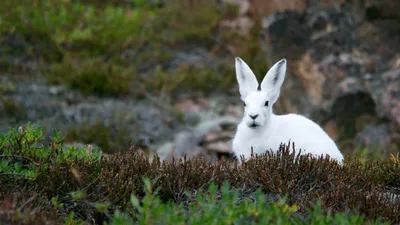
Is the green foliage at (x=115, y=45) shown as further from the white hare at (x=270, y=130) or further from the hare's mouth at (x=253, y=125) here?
the hare's mouth at (x=253, y=125)

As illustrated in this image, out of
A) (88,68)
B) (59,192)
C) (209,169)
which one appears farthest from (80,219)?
(88,68)

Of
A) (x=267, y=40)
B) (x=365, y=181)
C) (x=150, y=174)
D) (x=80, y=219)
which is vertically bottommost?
(x=80, y=219)

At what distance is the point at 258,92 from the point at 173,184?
123cm

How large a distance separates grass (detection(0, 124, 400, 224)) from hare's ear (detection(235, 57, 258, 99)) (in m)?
0.67

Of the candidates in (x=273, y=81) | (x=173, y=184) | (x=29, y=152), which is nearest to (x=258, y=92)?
(x=273, y=81)

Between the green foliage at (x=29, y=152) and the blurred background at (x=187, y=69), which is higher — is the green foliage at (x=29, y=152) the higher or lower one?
the lower one

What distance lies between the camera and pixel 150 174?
4598mm

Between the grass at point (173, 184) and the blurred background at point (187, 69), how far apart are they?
2047mm

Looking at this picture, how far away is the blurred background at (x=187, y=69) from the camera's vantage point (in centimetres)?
853

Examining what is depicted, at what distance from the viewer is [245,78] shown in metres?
5.28

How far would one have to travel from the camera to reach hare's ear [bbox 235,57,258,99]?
17.2 ft

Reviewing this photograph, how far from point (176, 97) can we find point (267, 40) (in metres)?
2.16

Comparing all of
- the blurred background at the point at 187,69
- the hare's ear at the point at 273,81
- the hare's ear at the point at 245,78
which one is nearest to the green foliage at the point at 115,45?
the blurred background at the point at 187,69

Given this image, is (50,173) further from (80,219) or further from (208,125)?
(208,125)
